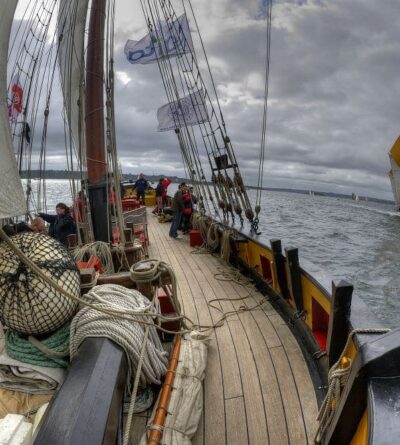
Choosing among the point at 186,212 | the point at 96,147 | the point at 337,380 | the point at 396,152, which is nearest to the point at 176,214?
the point at 186,212

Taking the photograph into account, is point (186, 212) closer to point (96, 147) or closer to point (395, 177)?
point (96, 147)

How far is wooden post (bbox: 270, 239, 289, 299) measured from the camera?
342 cm

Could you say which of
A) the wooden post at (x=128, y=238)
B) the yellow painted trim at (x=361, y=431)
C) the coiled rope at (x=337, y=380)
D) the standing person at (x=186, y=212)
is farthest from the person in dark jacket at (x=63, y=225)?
the yellow painted trim at (x=361, y=431)

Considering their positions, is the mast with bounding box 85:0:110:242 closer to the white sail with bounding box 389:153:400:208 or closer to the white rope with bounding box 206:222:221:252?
the white rope with bounding box 206:222:221:252

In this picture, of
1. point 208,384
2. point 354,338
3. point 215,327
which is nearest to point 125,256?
point 215,327

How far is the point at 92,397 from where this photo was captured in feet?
4.06

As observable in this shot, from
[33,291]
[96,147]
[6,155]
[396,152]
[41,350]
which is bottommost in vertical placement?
[41,350]

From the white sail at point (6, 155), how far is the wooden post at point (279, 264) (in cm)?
240

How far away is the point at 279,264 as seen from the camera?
11.3ft

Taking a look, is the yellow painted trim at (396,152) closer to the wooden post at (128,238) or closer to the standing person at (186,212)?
the standing person at (186,212)

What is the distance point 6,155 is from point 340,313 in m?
2.10

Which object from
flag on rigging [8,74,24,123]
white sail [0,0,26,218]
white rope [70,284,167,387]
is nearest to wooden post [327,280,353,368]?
white rope [70,284,167,387]

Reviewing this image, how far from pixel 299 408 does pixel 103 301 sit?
148 centimetres

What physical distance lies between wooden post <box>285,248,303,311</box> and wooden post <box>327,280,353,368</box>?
1.00 meters
